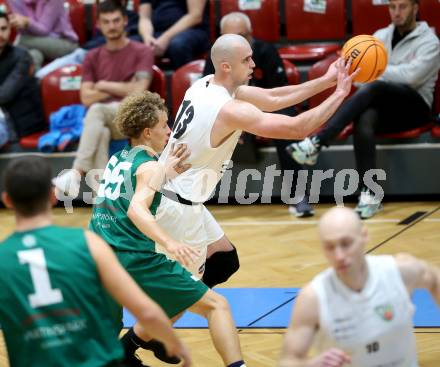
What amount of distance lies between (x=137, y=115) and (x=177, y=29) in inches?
188

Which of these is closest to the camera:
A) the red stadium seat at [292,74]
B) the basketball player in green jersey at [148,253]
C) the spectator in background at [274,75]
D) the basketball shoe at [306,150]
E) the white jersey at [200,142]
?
the basketball player in green jersey at [148,253]

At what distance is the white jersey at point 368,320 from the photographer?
11.0 feet

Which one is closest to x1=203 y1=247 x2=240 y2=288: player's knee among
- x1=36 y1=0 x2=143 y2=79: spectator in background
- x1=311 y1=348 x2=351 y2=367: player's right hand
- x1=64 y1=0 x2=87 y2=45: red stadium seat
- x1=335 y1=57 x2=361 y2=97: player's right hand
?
x1=335 y1=57 x2=361 y2=97: player's right hand

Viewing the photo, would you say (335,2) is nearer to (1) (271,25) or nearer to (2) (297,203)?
(1) (271,25)

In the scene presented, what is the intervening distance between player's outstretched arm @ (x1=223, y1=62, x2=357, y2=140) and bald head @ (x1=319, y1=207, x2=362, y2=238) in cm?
169

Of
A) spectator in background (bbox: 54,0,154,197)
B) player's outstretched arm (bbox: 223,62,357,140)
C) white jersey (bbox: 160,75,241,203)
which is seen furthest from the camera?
spectator in background (bbox: 54,0,154,197)

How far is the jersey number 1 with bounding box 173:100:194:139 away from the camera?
516cm

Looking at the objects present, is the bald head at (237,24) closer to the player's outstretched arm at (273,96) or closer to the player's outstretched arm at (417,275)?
the player's outstretched arm at (273,96)

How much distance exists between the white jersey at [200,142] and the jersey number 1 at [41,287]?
1974 millimetres

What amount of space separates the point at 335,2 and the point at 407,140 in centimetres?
165

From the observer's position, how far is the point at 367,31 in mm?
9219

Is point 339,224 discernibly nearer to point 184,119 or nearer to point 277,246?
point 184,119

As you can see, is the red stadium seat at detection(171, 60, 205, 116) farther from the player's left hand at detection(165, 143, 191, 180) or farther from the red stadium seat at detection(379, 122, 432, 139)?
the player's left hand at detection(165, 143, 191, 180)

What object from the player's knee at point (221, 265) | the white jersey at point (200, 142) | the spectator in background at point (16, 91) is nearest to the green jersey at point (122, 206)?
the white jersey at point (200, 142)
